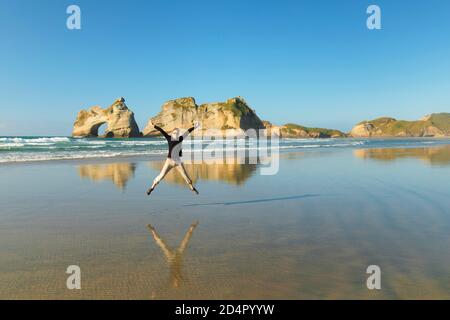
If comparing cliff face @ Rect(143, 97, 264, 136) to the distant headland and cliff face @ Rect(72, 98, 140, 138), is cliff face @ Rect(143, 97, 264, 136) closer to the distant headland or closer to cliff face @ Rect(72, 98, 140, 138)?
the distant headland

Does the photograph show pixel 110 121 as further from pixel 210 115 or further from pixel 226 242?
pixel 226 242

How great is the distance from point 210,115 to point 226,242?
15517cm

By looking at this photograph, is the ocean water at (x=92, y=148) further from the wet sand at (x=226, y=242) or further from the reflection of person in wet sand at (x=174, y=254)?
the reflection of person in wet sand at (x=174, y=254)

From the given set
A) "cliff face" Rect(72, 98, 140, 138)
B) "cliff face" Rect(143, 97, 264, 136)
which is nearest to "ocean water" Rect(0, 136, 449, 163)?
"cliff face" Rect(72, 98, 140, 138)

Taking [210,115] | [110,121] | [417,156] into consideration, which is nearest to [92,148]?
[417,156]

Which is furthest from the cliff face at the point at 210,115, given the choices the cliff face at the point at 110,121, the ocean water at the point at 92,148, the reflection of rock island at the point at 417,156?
the reflection of rock island at the point at 417,156

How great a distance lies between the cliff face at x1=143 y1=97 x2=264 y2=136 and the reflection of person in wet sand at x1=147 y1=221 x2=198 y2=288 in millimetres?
139578

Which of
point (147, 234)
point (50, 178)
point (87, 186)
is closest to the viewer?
point (147, 234)

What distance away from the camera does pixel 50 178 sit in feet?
46.0

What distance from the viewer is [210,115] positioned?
159000 millimetres

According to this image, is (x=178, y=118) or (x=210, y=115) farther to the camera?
(x=178, y=118)
